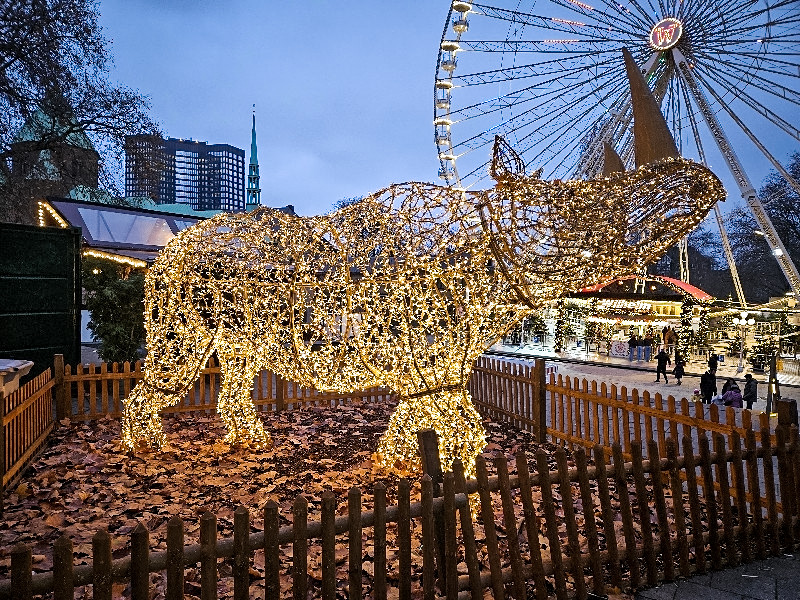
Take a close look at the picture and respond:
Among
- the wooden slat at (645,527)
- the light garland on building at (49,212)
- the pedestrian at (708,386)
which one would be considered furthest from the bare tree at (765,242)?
the light garland on building at (49,212)

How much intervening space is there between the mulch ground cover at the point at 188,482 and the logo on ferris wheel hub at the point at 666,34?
434 inches

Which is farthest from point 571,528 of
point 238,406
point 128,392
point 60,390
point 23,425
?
point 60,390

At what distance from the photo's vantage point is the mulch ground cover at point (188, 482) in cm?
343

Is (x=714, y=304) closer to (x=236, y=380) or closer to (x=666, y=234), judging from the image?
(x=666, y=234)

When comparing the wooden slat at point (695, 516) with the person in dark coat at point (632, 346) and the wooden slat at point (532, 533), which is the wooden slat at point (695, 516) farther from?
the person in dark coat at point (632, 346)

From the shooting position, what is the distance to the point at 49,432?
19.0ft

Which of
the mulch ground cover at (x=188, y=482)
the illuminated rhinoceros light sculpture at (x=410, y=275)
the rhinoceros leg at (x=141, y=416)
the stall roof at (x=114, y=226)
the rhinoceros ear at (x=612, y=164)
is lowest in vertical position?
the mulch ground cover at (x=188, y=482)

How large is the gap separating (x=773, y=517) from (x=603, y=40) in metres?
12.5

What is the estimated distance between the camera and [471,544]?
102 inches

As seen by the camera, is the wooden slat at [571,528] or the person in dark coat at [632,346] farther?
the person in dark coat at [632,346]

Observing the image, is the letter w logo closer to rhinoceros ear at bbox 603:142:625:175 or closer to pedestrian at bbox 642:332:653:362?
pedestrian at bbox 642:332:653:362

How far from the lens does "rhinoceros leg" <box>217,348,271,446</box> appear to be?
5.30 meters

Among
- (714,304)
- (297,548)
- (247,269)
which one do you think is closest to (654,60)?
(714,304)

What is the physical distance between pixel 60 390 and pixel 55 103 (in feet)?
24.6
